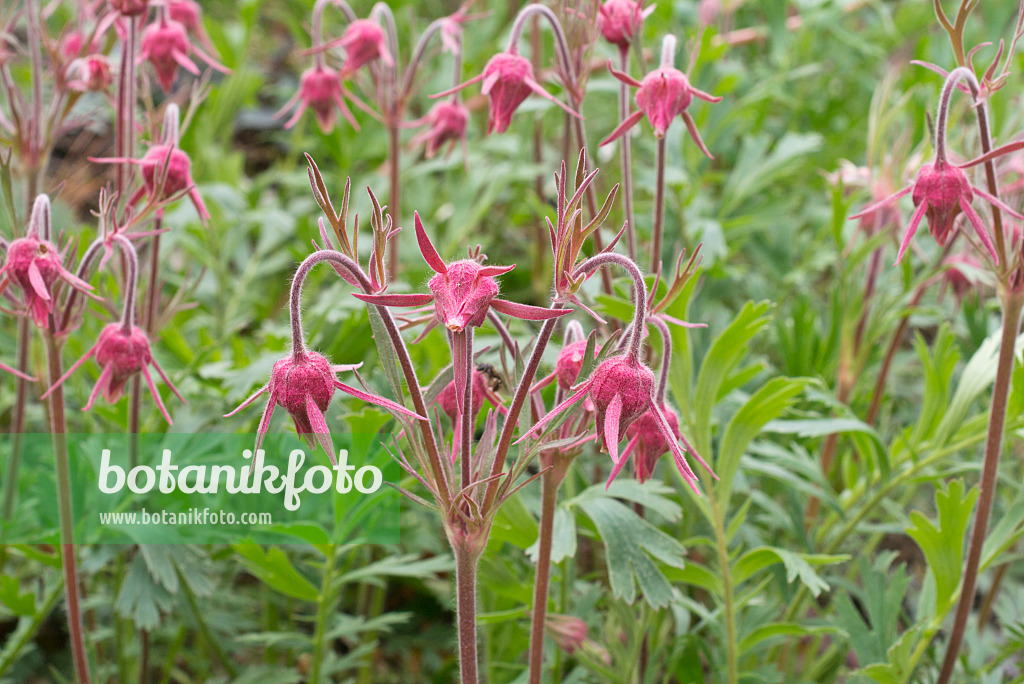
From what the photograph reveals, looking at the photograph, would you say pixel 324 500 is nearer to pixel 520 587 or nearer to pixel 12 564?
pixel 520 587

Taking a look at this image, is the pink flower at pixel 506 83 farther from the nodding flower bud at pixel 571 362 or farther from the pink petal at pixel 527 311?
the pink petal at pixel 527 311

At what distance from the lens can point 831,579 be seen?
82.0 inches

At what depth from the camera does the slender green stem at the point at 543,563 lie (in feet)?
4.50

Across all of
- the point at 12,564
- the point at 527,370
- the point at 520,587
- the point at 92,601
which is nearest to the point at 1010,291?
the point at 527,370

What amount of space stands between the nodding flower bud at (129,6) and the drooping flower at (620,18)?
946 mm

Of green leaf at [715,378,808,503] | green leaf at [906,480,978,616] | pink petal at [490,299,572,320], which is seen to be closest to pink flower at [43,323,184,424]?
pink petal at [490,299,572,320]

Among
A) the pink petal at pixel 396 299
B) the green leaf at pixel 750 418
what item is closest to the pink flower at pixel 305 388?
the pink petal at pixel 396 299

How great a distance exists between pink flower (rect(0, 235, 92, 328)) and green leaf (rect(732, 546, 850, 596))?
130 centimetres

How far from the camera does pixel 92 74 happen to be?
1970mm

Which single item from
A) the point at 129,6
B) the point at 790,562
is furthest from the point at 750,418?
the point at 129,6

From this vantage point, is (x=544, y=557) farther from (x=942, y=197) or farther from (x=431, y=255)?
(x=942, y=197)

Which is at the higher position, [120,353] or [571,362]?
[120,353]

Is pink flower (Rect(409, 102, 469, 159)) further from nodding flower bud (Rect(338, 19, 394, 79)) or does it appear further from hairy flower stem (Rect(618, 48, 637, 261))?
hairy flower stem (Rect(618, 48, 637, 261))

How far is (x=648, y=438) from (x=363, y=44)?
1.34 meters
